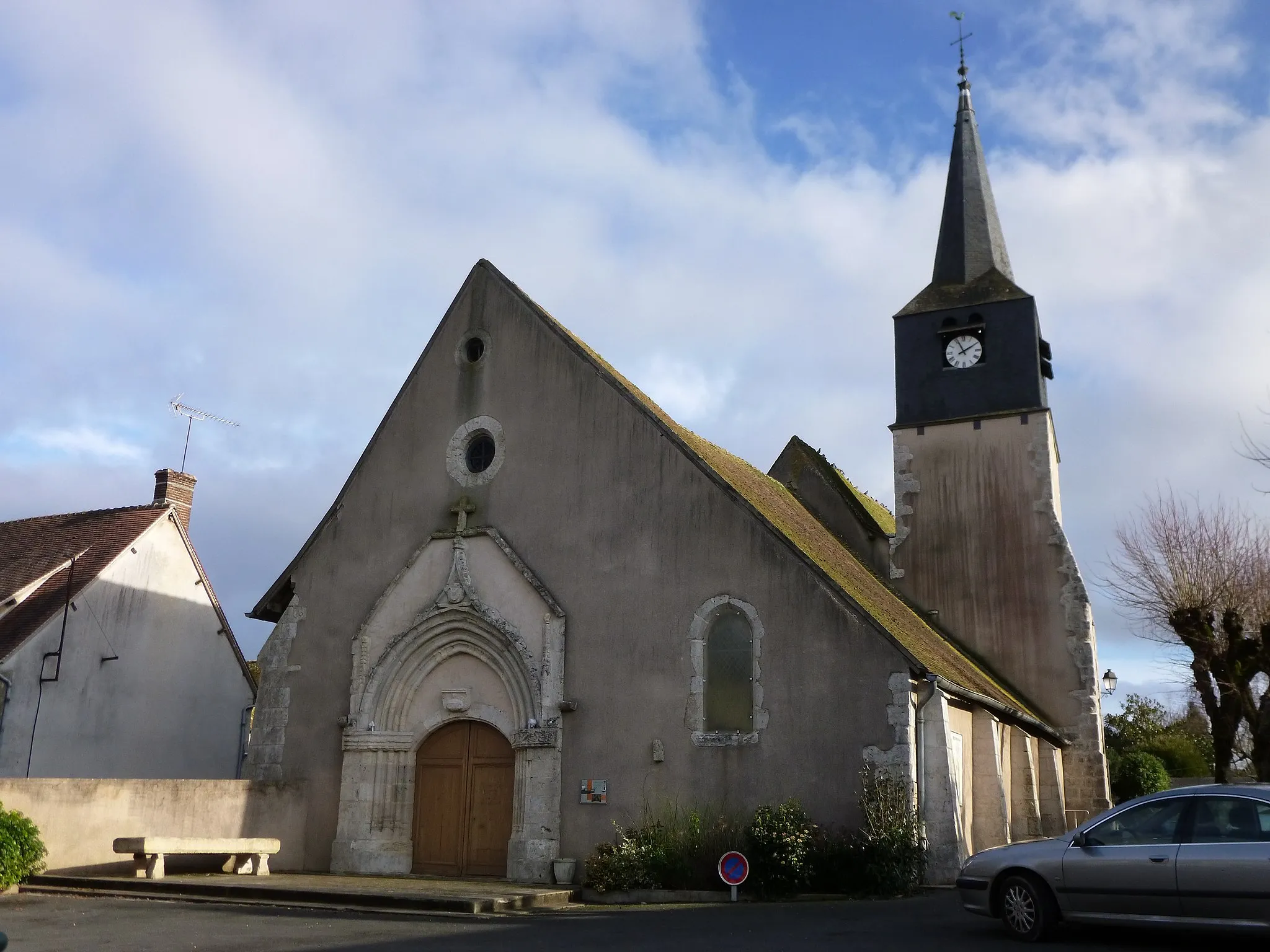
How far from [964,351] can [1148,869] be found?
14.4 metres

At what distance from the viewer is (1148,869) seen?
26.4 feet

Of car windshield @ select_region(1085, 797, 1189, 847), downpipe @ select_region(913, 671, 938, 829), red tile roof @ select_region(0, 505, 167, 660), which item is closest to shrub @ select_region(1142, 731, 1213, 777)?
downpipe @ select_region(913, 671, 938, 829)

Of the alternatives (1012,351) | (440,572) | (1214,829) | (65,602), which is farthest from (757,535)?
(65,602)

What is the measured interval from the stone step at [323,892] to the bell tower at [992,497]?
32.3 feet

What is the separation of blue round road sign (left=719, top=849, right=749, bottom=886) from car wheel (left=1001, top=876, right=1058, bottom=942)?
3438mm

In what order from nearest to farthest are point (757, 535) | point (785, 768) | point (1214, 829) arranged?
point (1214, 829), point (785, 768), point (757, 535)

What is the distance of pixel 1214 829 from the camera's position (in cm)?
795

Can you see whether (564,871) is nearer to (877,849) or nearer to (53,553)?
(877,849)

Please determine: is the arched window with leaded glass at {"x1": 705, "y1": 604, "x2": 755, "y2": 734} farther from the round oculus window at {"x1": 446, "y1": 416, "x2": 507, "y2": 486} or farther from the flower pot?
the round oculus window at {"x1": 446, "y1": 416, "x2": 507, "y2": 486}

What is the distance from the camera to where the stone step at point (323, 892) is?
1121cm

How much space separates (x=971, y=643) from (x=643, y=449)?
8134mm

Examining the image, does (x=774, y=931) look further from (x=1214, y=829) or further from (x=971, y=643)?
(x=971, y=643)

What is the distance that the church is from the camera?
42.9ft

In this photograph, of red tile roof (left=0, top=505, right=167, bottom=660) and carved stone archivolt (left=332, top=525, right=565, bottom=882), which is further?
red tile roof (left=0, top=505, right=167, bottom=660)
